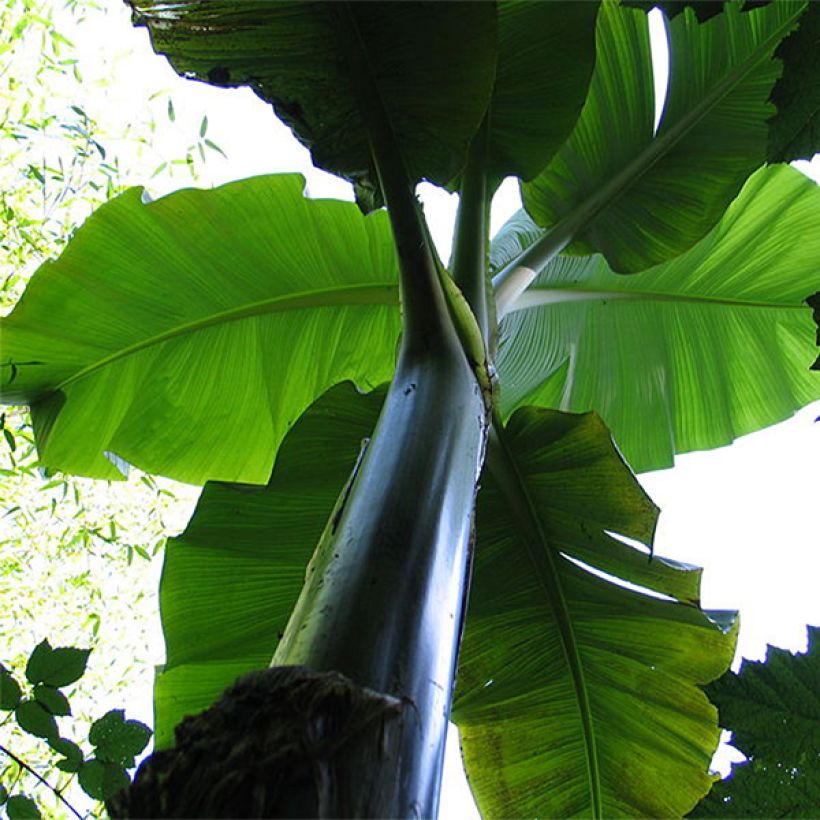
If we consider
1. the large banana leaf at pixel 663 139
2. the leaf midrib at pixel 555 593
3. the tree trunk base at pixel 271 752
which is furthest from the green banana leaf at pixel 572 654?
the tree trunk base at pixel 271 752

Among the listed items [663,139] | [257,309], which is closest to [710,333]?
[663,139]

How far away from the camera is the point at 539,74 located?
1123 millimetres

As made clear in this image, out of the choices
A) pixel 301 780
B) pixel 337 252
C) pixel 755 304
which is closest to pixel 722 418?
pixel 755 304

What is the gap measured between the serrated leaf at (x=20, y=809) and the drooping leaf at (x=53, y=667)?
3.6 inches

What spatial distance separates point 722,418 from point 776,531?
201 centimetres

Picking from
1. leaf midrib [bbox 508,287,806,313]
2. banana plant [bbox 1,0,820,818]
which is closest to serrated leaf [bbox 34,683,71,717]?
banana plant [bbox 1,0,820,818]

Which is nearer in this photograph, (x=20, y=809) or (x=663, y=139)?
(x=20, y=809)

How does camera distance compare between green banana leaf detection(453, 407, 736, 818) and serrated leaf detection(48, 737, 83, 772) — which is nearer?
serrated leaf detection(48, 737, 83, 772)

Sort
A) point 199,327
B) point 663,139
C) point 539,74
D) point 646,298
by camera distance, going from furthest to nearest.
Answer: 1. point 646,298
2. point 199,327
3. point 663,139
4. point 539,74

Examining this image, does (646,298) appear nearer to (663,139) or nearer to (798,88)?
(663,139)

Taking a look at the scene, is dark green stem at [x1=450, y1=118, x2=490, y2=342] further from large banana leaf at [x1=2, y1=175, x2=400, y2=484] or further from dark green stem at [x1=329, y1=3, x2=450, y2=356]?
large banana leaf at [x1=2, y1=175, x2=400, y2=484]

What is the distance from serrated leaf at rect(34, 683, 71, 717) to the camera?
714mm

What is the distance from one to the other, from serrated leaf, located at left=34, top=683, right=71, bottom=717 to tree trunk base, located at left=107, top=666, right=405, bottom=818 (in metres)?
0.37

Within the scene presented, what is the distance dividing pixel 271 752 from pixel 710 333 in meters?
1.50
